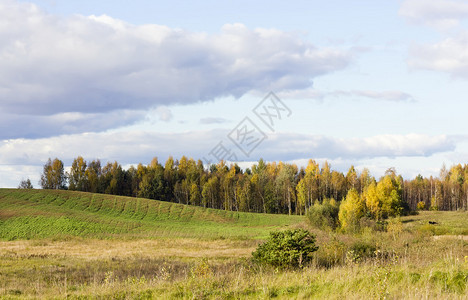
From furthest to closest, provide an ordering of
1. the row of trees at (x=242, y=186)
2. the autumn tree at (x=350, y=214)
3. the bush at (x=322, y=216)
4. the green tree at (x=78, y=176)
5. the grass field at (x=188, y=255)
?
the green tree at (x=78, y=176)
the row of trees at (x=242, y=186)
the bush at (x=322, y=216)
the autumn tree at (x=350, y=214)
the grass field at (x=188, y=255)

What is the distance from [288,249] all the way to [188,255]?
20.3m

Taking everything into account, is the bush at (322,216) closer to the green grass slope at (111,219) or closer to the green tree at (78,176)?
the green grass slope at (111,219)

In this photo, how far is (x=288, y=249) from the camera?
18766mm

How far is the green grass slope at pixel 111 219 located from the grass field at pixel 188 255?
0.70 feet

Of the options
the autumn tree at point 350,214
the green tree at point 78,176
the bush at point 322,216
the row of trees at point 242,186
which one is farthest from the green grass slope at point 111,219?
the green tree at point 78,176

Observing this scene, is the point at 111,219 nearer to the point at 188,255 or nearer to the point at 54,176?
the point at 188,255

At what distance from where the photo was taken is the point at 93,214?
77.3m

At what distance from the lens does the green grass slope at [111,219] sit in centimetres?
6225

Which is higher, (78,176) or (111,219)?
(78,176)

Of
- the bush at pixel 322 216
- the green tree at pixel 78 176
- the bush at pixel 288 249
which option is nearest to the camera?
the bush at pixel 288 249

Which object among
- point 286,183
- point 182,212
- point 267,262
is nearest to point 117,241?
point 182,212

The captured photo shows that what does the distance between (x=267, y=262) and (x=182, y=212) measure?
71.7 meters

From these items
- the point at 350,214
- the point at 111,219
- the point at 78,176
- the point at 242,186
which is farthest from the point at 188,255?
the point at 78,176

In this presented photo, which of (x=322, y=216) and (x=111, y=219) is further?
(x=111, y=219)
